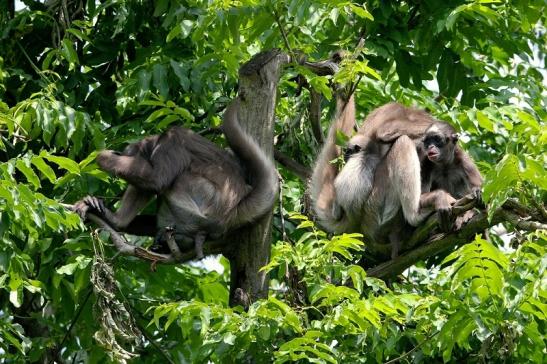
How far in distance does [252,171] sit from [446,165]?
1.99 metres

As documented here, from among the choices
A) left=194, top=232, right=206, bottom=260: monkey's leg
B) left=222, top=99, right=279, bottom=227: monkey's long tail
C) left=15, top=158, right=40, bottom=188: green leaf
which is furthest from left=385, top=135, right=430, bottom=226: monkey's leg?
left=15, top=158, right=40, bottom=188: green leaf

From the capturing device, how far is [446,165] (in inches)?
425

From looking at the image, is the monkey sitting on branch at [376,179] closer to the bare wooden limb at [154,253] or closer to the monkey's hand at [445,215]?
the monkey's hand at [445,215]

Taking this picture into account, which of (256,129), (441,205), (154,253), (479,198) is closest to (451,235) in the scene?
(441,205)

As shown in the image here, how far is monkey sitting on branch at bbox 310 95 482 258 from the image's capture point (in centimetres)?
1026

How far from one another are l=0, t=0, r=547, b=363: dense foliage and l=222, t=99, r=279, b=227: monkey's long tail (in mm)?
341

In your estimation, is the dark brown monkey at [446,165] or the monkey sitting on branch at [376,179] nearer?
the monkey sitting on branch at [376,179]

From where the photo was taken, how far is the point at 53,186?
1120 centimetres

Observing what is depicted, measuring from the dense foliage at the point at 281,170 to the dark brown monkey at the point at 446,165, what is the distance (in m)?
0.29

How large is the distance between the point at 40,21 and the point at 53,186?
2.00 meters

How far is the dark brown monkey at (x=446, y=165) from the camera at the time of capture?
1053 cm

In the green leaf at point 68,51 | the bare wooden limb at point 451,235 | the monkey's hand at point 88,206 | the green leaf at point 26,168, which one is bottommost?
the bare wooden limb at point 451,235

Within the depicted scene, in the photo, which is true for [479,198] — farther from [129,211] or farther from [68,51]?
[68,51]

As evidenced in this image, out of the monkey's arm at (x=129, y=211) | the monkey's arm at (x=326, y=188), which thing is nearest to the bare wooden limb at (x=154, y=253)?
the monkey's arm at (x=129, y=211)
